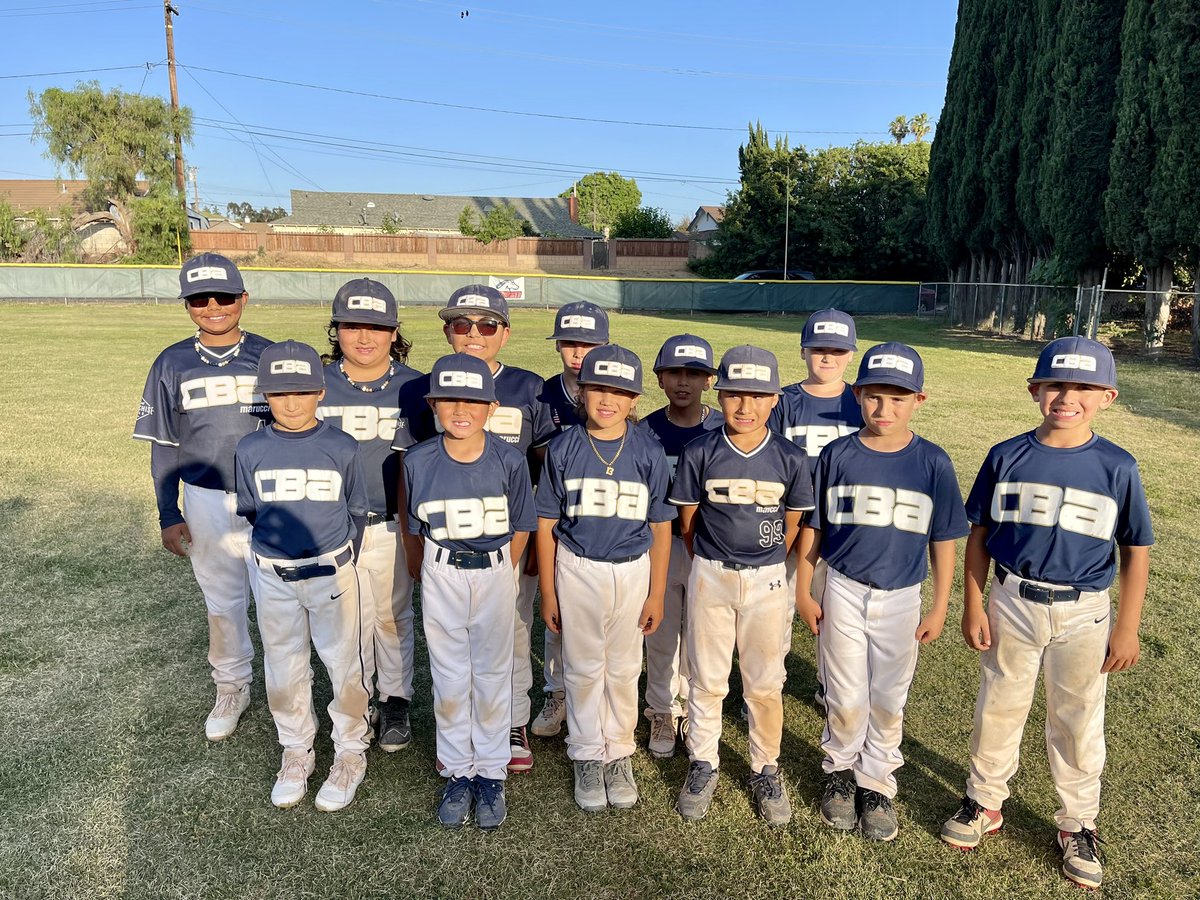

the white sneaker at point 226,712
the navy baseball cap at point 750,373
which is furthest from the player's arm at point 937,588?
the white sneaker at point 226,712

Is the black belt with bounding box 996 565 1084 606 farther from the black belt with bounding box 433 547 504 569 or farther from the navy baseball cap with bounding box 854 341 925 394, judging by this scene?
the black belt with bounding box 433 547 504 569

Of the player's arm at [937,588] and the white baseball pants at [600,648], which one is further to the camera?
the white baseball pants at [600,648]

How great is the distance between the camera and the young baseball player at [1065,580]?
2.96 meters

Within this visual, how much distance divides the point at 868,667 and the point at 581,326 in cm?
207

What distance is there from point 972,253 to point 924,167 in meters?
15.6

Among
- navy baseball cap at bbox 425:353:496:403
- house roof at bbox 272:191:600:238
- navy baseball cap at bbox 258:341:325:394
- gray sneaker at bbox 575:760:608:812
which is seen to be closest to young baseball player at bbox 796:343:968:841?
gray sneaker at bbox 575:760:608:812

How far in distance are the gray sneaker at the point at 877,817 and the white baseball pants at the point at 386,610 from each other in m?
2.21

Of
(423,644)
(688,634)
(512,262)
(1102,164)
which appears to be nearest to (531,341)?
(1102,164)

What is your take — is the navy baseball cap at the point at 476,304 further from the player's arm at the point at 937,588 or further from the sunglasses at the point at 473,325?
the player's arm at the point at 937,588

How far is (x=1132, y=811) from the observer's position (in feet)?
11.0

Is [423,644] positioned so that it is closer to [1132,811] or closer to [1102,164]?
[1132,811]

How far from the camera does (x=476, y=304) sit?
152 inches

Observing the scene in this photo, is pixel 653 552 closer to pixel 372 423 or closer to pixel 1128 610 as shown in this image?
pixel 372 423

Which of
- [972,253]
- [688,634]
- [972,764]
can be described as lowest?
[972,764]
